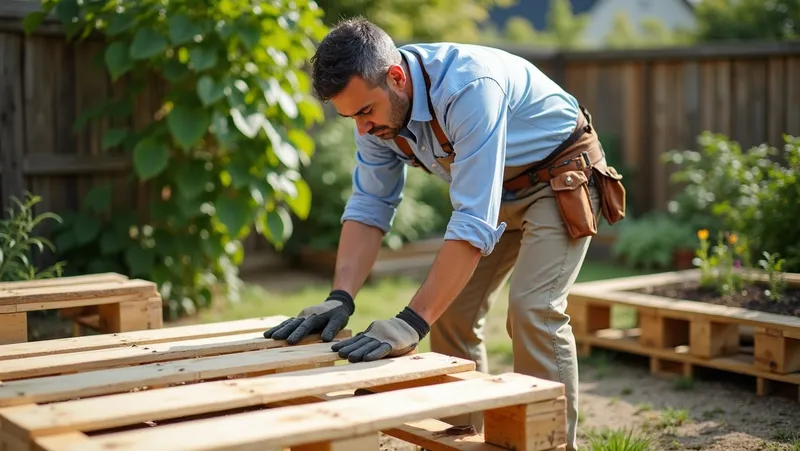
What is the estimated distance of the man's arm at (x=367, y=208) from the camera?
3.57m

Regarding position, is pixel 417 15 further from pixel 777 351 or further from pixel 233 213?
pixel 777 351

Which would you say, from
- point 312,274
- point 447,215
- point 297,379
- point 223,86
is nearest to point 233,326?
point 297,379

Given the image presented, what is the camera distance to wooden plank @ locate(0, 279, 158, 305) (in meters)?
3.64

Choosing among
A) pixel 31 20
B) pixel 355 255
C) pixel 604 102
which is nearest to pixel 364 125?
pixel 355 255

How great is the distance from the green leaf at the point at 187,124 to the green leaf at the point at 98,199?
67 centimetres

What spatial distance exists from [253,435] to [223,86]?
3630 mm

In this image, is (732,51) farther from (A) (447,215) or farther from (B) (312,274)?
(B) (312,274)

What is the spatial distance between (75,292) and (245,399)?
170cm

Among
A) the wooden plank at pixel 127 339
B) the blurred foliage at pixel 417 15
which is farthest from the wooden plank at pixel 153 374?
the blurred foliage at pixel 417 15

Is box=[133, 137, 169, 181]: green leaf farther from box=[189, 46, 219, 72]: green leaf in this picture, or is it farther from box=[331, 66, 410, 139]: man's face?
box=[331, 66, 410, 139]: man's face

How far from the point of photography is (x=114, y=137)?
5.71m

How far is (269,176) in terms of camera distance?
574cm

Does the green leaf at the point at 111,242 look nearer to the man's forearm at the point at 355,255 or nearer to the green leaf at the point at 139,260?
the green leaf at the point at 139,260

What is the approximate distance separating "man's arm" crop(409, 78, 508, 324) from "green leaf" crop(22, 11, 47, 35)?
3447 mm
